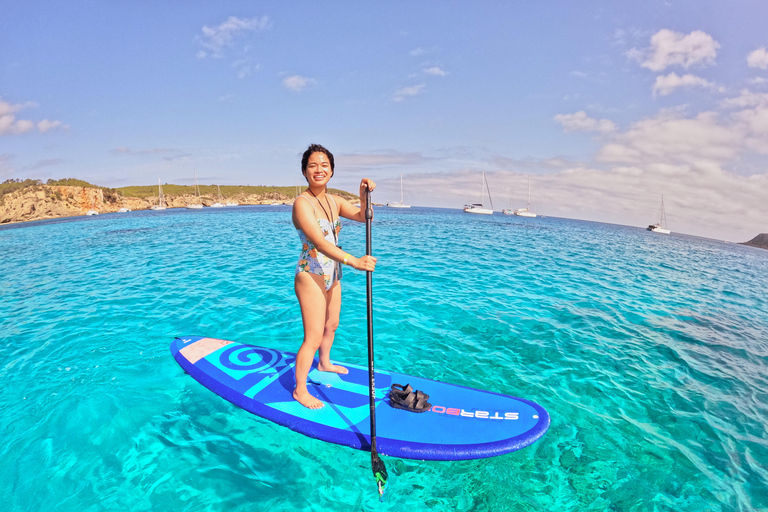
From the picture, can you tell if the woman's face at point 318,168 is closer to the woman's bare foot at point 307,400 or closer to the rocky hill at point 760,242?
the woman's bare foot at point 307,400

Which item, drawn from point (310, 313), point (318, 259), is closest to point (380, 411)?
point (310, 313)

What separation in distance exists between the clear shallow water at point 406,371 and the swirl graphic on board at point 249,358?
595 millimetres

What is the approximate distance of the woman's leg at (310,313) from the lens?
13.3 ft

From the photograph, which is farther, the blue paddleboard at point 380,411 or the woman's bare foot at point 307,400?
the woman's bare foot at point 307,400

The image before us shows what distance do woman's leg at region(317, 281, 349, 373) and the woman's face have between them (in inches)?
53.2

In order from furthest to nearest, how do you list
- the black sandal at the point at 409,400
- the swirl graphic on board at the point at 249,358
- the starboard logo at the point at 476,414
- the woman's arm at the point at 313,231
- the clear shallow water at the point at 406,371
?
the swirl graphic on board at the point at 249,358 < the black sandal at the point at 409,400 < the starboard logo at the point at 476,414 < the clear shallow water at the point at 406,371 < the woman's arm at the point at 313,231

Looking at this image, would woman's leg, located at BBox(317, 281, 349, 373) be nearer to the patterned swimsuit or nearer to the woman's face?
the patterned swimsuit

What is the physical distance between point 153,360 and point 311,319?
430 cm

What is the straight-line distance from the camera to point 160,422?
4633 mm

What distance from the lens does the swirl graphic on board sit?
5.34 metres

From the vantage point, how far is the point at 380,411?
425 cm

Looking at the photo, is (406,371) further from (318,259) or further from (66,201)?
(66,201)

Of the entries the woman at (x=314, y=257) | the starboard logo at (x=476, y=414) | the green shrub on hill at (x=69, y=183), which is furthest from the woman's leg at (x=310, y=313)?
the green shrub on hill at (x=69, y=183)

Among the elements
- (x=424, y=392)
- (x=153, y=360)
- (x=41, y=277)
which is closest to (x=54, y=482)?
(x=153, y=360)
